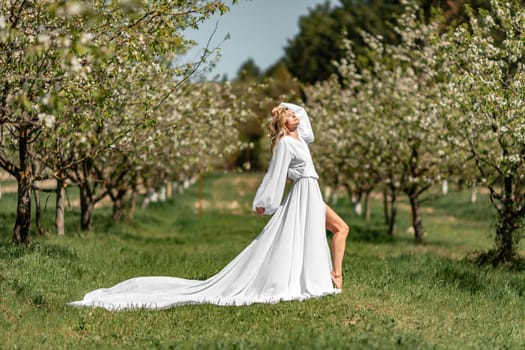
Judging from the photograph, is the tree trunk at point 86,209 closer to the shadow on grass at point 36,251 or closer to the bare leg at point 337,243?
the shadow on grass at point 36,251

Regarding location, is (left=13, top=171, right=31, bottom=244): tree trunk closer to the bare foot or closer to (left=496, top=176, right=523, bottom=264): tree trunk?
the bare foot

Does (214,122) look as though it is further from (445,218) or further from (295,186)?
(445,218)

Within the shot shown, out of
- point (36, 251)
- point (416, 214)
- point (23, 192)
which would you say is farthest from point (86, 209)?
point (416, 214)

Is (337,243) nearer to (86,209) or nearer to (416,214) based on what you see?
(86,209)

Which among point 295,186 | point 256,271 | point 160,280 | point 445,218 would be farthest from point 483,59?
point 445,218

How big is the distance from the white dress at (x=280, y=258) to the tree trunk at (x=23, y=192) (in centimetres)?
420

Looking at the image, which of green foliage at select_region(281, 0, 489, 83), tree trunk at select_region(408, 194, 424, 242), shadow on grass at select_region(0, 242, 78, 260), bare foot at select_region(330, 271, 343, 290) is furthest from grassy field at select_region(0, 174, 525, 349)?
green foliage at select_region(281, 0, 489, 83)

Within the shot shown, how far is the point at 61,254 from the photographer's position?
44.9 feet

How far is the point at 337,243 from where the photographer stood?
1014 cm

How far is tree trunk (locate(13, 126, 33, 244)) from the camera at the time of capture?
13.4m

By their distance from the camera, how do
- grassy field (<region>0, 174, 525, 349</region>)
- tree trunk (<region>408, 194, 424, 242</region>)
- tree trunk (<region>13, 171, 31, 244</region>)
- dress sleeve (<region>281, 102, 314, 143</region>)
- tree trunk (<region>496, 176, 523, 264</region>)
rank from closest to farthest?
grassy field (<region>0, 174, 525, 349</region>) < dress sleeve (<region>281, 102, 314, 143</region>) < tree trunk (<region>13, 171, 31, 244</region>) < tree trunk (<region>496, 176, 523, 264</region>) < tree trunk (<region>408, 194, 424, 242</region>)

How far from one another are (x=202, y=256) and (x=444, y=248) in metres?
8.31

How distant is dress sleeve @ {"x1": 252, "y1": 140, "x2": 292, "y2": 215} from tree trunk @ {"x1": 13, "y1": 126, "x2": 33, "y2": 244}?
549 centimetres

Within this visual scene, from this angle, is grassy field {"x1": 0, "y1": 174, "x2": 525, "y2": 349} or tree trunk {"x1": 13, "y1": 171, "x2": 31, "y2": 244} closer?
grassy field {"x1": 0, "y1": 174, "x2": 525, "y2": 349}
